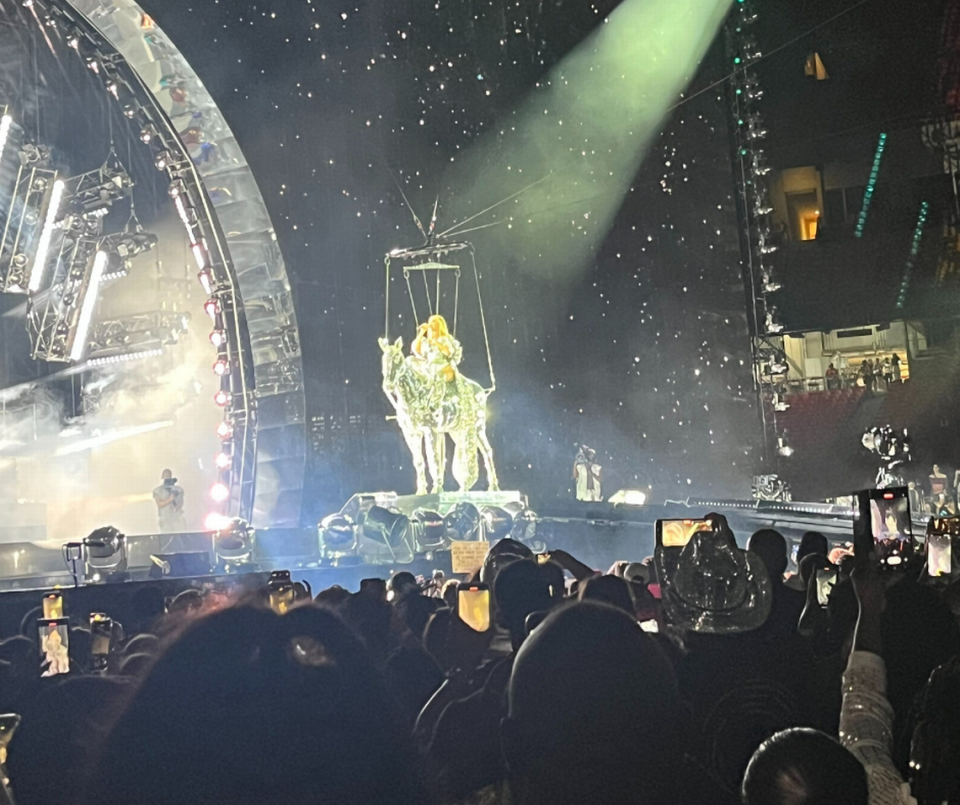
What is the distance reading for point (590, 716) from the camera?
1.31 metres

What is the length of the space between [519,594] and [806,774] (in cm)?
161

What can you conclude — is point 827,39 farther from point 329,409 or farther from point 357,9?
point 329,409

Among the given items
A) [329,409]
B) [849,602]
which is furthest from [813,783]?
[329,409]

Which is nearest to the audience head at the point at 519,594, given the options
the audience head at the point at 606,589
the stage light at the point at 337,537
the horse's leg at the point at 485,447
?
the audience head at the point at 606,589

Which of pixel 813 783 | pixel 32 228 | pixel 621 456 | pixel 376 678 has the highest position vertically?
pixel 32 228

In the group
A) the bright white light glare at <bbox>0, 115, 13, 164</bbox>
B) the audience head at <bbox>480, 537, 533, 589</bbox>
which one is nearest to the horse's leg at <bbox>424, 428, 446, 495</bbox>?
the bright white light glare at <bbox>0, 115, 13, 164</bbox>

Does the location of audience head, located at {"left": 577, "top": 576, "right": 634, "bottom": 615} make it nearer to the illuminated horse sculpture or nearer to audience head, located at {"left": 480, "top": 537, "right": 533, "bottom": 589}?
audience head, located at {"left": 480, "top": 537, "right": 533, "bottom": 589}

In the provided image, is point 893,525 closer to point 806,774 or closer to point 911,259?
point 806,774

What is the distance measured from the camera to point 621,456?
15.8 metres

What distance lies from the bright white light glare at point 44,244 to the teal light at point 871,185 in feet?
36.4

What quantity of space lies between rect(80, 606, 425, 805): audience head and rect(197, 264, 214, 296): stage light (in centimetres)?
1131

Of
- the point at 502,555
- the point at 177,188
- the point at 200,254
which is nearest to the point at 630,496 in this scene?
the point at 200,254

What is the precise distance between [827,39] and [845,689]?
16830 millimetres

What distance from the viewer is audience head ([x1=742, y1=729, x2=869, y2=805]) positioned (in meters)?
1.16
